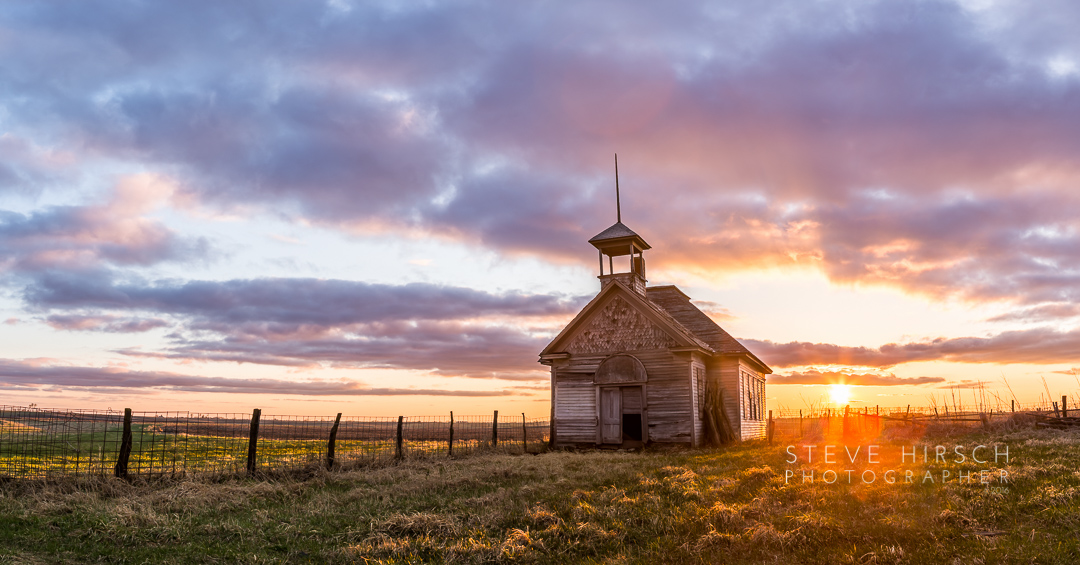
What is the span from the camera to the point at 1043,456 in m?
15.3

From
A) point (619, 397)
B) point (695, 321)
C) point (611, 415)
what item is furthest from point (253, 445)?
point (695, 321)

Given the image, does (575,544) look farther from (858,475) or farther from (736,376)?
(736,376)

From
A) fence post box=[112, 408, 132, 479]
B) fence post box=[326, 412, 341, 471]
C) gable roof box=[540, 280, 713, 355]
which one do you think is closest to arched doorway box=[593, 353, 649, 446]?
gable roof box=[540, 280, 713, 355]

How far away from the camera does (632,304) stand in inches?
1080

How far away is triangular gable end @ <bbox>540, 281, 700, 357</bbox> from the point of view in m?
26.8

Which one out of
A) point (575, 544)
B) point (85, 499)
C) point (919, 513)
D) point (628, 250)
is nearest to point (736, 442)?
point (628, 250)

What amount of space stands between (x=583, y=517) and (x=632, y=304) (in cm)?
1787

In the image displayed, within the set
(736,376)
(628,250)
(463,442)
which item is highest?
(628,250)

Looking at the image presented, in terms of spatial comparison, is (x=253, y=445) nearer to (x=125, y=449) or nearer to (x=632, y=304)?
(x=125, y=449)

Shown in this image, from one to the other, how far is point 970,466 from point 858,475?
3.02 meters

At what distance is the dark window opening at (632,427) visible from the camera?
1070 inches

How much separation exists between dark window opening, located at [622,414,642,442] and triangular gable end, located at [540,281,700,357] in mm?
3054

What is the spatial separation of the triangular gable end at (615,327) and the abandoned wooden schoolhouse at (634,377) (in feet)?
0.14

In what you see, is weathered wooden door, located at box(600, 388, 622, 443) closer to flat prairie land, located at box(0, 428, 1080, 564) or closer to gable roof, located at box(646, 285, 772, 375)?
gable roof, located at box(646, 285, 772, 375)
